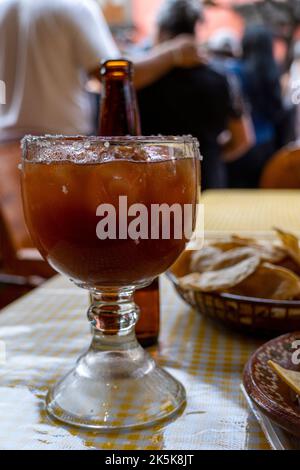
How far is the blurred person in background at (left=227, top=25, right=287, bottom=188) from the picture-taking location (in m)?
3.47

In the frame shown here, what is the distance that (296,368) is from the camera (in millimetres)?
543

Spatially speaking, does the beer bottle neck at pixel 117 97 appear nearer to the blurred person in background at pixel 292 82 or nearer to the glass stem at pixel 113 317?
the glass stem at pixel 113 317

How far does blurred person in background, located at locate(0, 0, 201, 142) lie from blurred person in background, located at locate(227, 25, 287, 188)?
1291mm

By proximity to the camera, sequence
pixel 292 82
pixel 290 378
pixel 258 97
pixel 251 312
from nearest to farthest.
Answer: pixel 290 378, pixel 251 312, pixel 258 97, pixel 292 82

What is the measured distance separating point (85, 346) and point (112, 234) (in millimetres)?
233

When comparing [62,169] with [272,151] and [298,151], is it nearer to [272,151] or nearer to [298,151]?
[298,151]

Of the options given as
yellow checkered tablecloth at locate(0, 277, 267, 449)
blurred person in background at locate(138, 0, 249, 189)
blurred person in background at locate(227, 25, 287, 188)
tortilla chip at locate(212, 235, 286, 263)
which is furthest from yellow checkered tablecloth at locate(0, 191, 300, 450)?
blurred person in background at locate(227, 25, 287, 188)

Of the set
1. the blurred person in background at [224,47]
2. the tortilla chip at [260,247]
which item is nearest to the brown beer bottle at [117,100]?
the tortilla chip at [260,247]

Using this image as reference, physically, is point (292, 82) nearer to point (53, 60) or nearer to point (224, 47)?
point (224, 47)

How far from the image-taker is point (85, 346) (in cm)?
69

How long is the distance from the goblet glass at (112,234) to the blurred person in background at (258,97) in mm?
3095

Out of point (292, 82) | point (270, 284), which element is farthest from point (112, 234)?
point (292, 82)

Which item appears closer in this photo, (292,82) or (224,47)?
(224,47)

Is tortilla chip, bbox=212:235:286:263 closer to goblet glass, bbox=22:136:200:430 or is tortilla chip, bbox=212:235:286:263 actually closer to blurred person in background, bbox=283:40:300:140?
goblet glass, bbox=22:136:200:430
